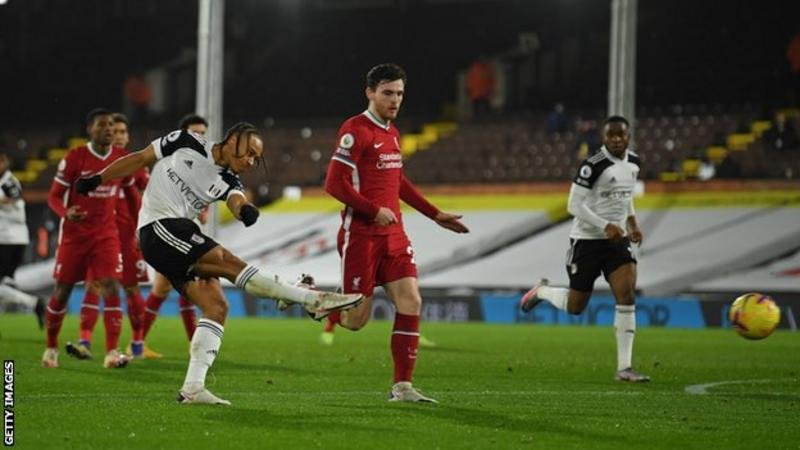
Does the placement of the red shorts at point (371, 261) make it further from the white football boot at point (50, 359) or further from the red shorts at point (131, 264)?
the red shorts at point (131, 264)

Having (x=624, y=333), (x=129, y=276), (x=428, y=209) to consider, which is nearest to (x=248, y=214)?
(x=428, y=209)

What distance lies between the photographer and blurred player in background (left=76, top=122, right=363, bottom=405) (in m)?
9.84

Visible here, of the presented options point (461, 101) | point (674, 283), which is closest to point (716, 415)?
point (674, 283)

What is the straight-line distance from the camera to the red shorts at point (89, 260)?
1393 centimetres

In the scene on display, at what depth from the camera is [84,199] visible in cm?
1420

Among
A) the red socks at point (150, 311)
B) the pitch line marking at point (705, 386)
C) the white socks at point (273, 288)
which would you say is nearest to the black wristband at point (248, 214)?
the white socks at point (273, 288)

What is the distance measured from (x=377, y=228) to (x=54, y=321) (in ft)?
15.5

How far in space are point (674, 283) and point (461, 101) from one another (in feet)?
48.2

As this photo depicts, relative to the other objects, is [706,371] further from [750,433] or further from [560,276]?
[560,276]

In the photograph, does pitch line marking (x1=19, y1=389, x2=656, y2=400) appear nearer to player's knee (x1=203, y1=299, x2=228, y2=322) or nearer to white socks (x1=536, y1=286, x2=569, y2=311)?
player's knee (x1=203, y1=299, x2=228, y2=322)

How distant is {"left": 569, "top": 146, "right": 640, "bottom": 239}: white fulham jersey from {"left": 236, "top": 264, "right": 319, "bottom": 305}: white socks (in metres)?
4.41

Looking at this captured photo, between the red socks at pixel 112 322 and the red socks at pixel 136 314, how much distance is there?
1.06 meters

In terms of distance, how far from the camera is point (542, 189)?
35.4 meters

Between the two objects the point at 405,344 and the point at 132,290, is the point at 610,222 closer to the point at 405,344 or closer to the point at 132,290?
the point at 405,344
